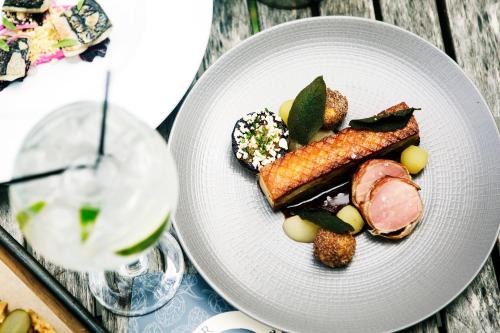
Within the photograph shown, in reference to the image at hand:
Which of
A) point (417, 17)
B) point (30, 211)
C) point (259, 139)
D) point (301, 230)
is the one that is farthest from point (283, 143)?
point (30, 211)

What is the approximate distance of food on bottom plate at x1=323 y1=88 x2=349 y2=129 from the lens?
1.05 m

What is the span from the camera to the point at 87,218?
2.14ft

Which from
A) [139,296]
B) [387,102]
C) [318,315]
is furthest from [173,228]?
[387,102]

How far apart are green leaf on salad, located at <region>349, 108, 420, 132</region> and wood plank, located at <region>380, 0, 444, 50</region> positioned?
0.23 meters

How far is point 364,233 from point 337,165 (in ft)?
0.42

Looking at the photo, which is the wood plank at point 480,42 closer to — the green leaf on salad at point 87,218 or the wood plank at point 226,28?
the wood plank at point 226,28

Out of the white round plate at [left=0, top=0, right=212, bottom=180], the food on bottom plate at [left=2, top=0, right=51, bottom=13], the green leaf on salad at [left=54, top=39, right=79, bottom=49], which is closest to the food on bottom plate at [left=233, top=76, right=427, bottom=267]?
the white round plate at [left=0, top=0, right=212, bottom=180]

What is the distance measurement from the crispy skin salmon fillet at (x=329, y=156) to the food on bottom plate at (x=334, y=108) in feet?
0.09

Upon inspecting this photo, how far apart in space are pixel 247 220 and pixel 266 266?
9 cm

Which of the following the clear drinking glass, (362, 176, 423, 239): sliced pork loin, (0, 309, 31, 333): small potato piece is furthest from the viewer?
(362, 176, 423, 239): sliced pork loin

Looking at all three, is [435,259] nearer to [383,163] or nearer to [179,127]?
[383,163]

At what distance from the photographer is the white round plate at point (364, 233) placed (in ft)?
3.26

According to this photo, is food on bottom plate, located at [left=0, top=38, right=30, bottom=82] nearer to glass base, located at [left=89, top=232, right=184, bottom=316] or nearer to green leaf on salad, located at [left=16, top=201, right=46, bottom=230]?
glass base, located at [left=89, top=232, right=184, bottom=316]

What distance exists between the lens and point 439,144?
106 cm
